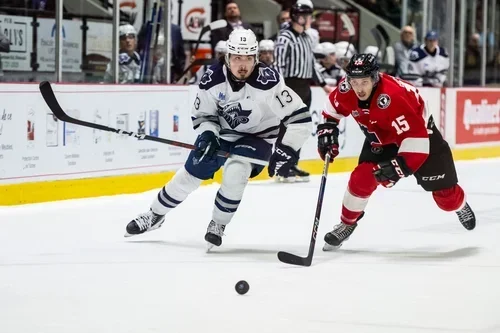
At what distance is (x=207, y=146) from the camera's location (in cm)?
516

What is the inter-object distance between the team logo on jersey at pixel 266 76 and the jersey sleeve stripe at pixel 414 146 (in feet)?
2.25

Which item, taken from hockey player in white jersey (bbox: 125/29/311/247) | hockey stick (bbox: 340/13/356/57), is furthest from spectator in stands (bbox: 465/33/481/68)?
hockey player in white jersey (bbox: 125/29/311/247)

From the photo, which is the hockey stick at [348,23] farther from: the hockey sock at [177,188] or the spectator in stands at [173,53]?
the hockey sock at [177,188]

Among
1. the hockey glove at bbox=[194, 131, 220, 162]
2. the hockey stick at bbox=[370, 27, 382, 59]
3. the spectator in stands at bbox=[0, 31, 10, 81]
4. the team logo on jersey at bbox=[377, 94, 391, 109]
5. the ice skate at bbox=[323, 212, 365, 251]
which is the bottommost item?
the ice skate at bbox=[323, 212, 365, 251]

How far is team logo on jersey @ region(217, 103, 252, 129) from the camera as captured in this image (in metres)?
5.27

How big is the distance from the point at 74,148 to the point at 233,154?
7.74ft

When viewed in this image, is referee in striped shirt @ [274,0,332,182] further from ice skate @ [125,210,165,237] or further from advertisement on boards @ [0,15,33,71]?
ice skate @ [125,210,165,237]

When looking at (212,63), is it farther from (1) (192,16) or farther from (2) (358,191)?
(2) (358,191)

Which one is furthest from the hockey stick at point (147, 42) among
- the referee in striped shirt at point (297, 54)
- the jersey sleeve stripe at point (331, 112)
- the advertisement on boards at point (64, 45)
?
the jersey sleeve stripe at point (331, 112)

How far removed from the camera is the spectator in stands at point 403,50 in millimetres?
11289

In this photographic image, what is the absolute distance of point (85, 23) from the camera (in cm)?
786

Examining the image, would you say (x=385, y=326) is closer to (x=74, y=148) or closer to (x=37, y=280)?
(x=37, y=280)

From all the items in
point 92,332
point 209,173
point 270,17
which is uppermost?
point 270,17

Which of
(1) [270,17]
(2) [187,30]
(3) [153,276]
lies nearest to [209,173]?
(3) [153,276]
